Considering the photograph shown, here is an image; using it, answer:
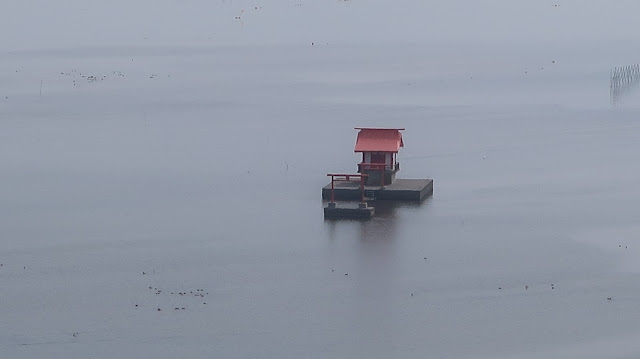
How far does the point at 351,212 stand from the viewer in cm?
6334

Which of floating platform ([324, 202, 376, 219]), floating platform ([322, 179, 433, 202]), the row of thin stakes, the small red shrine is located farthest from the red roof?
the row of thin stakes

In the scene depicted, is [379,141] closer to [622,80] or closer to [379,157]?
[379,157]

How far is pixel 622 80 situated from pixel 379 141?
281ft

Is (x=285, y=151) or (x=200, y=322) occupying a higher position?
(x=285, y=151)

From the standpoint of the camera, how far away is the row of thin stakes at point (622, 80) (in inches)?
5384

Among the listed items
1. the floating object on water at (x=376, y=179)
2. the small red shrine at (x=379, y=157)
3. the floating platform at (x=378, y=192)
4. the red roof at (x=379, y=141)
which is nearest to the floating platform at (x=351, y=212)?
the floating object on water at (x=376, y=179)

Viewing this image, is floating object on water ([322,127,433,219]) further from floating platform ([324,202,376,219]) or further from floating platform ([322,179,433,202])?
floating platform ([324,202,376,219])

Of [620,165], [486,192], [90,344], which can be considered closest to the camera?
[90,344]

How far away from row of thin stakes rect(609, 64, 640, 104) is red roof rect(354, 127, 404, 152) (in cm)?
6512

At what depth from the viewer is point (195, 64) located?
578ft

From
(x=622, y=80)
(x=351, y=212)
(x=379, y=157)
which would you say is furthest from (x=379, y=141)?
(x=622, y=80)

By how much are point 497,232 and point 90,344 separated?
23721 millimetres

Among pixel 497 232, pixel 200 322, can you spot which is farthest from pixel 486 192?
pixel 200 322

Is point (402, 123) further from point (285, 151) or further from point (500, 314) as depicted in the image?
point (500, 314)
